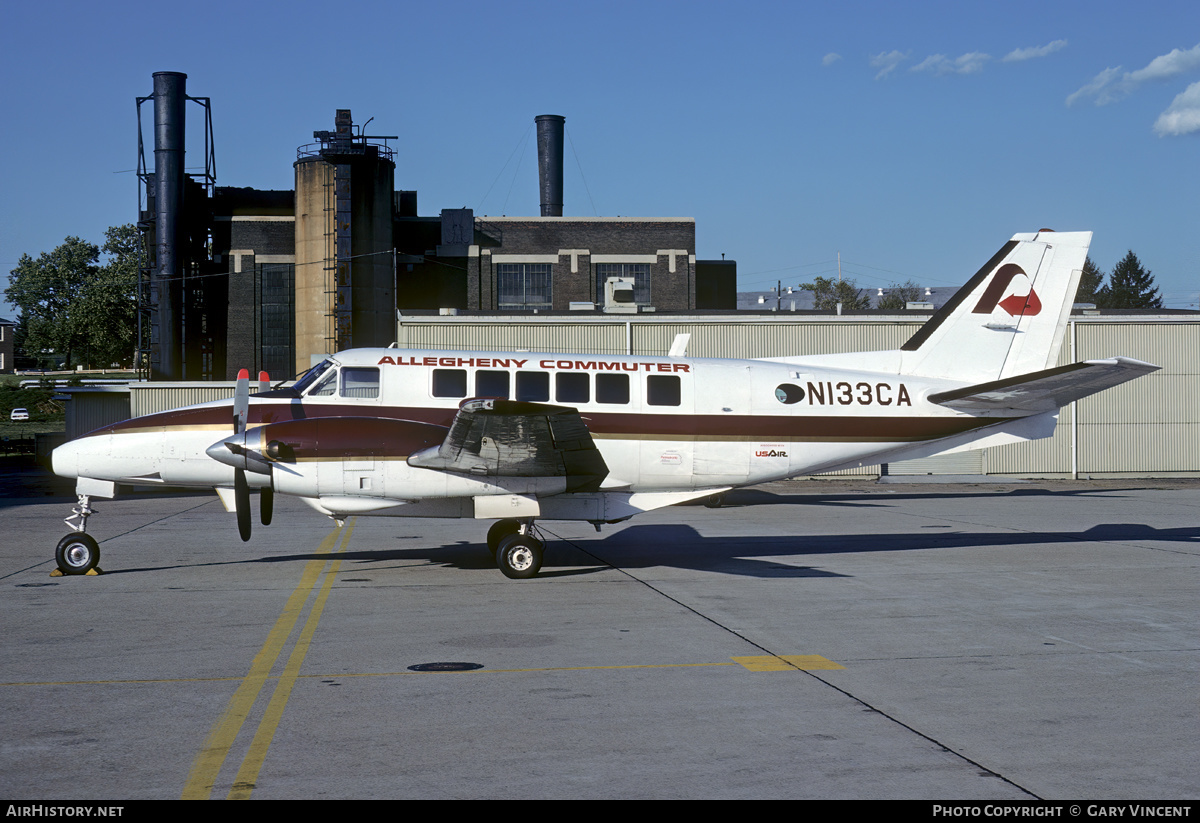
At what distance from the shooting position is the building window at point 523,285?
62438 mm

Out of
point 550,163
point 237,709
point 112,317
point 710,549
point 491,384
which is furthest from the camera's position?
point 112,317

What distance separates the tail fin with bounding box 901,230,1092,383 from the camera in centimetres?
1725

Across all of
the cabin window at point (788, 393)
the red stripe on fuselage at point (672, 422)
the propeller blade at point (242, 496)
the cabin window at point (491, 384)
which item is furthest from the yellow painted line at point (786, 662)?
the propeller blade at point (242, 496)

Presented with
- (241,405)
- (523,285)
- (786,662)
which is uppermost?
(523,285)

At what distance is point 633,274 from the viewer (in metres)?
63.2

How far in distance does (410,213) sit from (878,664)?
61.9m

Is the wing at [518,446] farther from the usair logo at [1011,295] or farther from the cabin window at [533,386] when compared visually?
the usair logo at [1011,295]

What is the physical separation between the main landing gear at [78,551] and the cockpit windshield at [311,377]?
3304mm

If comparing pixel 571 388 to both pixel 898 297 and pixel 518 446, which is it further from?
pixel 898 297

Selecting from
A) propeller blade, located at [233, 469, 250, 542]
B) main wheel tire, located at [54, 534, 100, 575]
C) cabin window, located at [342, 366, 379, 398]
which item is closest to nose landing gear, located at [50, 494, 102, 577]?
main wheel tire, located at [54, 534, 100, 575]

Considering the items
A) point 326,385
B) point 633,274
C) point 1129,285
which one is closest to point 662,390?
point 326,385

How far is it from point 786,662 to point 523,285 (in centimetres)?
5464

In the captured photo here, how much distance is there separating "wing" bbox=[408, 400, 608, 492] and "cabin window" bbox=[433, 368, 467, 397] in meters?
1.38

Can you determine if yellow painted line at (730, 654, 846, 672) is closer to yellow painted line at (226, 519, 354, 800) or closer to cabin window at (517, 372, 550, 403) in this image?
yellow painted line at (226, 519, 354, 800)
